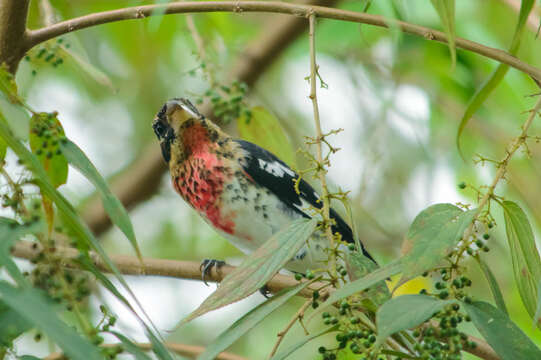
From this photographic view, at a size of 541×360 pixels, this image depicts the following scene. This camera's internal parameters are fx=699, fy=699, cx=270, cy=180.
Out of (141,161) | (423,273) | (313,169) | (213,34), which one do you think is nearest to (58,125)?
(313,169)

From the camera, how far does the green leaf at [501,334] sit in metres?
1.14

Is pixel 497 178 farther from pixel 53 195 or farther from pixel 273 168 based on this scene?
pixel 273 168

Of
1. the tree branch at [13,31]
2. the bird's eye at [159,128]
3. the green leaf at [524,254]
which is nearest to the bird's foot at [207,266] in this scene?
the bird's eye at [159,128]

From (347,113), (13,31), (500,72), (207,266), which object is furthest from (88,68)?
(347,113)

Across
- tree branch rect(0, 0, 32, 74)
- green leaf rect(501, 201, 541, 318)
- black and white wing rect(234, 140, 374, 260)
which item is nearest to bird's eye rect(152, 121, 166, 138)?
black and white wing rect(234, 140, 374, 260)

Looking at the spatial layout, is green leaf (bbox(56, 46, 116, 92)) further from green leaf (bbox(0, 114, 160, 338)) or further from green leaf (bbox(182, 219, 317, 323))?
green leaf (bbox(182, 219, 317, 323))

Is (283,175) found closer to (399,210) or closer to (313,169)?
(313,169)

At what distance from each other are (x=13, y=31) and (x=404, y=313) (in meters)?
1.13

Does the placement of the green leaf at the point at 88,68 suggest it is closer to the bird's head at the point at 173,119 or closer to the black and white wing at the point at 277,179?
the bird's head at the point at 173,119

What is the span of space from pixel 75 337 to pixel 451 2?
0.91 meters

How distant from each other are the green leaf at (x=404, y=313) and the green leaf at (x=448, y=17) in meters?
0.46

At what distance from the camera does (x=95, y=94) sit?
447 centimetres

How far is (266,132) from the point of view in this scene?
2297 mm

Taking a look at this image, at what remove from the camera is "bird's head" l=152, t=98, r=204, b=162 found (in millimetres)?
2596
